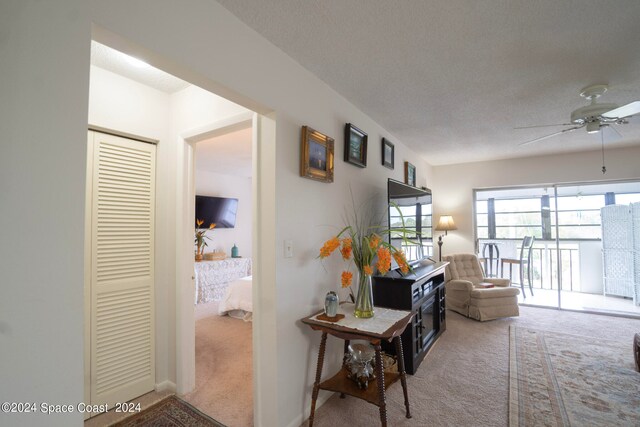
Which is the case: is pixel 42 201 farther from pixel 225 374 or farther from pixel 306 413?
pixel 225 374

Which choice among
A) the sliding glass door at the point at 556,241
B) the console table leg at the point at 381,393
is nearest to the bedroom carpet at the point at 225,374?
the console table leg at the point at 381,393

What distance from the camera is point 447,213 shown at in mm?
5547

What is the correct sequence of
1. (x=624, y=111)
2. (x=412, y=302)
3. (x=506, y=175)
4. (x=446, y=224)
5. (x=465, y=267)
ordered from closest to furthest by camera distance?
(x=624, y=111)
(x=412, y=302)
(x=465, y=267)
(x=506, y=175)
(x=446, y=224)

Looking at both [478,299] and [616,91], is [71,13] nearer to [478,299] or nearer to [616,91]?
[616,91]

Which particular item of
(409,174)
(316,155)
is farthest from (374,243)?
(409,174)

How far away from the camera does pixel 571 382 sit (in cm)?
245

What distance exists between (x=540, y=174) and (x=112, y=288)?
5.86m

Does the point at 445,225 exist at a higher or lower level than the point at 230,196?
lower

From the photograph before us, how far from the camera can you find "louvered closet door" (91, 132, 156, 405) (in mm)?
2094

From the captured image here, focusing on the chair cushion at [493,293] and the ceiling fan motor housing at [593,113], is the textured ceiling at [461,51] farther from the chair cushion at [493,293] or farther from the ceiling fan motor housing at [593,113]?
the chair cushion at [493,293]

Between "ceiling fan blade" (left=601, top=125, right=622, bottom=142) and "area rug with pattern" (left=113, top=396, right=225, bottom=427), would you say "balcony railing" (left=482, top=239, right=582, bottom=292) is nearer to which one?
"ceiling fan blade" (left=601, top=125, right=622, bottom=142)

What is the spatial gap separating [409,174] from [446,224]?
157 centimetres

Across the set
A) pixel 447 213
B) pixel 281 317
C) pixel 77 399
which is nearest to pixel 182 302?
pixel 281 317

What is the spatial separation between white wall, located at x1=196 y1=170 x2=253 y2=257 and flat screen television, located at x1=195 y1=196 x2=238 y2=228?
17 cm
